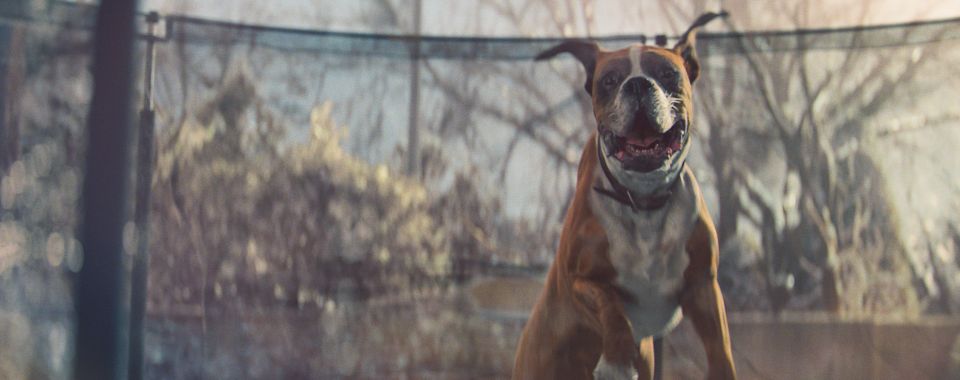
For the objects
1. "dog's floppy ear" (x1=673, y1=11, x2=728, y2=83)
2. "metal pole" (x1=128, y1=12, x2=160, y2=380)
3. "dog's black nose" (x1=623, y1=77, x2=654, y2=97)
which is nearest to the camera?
"dog's black nose" (x1=623, y1=77, x2=654, y2=97)

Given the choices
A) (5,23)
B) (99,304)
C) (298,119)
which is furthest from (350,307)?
(99,304)

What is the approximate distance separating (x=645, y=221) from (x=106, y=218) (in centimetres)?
88

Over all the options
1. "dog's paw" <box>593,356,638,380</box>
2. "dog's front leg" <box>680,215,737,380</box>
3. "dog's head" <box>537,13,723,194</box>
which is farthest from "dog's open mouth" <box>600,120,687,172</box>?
"dog's paw" <box>593,356,638,380</box>

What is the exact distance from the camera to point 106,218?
4.14ft

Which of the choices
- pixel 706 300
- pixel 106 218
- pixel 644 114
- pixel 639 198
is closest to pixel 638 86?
pixel 644 114

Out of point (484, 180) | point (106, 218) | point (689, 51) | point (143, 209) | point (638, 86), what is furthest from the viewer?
point (484, 180)

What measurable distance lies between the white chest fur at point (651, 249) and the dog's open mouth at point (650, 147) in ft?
0.31

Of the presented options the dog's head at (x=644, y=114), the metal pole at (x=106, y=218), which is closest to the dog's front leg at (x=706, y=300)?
the dog's head at (x=644, y=114)

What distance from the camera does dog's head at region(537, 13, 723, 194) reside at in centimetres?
136

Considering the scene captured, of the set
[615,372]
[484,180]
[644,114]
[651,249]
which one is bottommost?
[615,372]

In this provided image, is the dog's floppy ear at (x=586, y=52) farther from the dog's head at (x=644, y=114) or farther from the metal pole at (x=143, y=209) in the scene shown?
the metal pole at (x=143, y=209)

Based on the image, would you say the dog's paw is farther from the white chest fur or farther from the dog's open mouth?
the dog's open mouth

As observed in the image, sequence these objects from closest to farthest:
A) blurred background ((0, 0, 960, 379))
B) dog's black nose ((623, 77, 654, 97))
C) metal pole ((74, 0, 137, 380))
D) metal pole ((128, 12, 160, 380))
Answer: metal pole ((74, 0, 137, 380)), dog's black nose ((623, 77, 654, 97)), metal pole ((128, 12, 160, 380)), blurred background ((0, 0, 960, 379))

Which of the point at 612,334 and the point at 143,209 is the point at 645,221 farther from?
the point at 143,209
